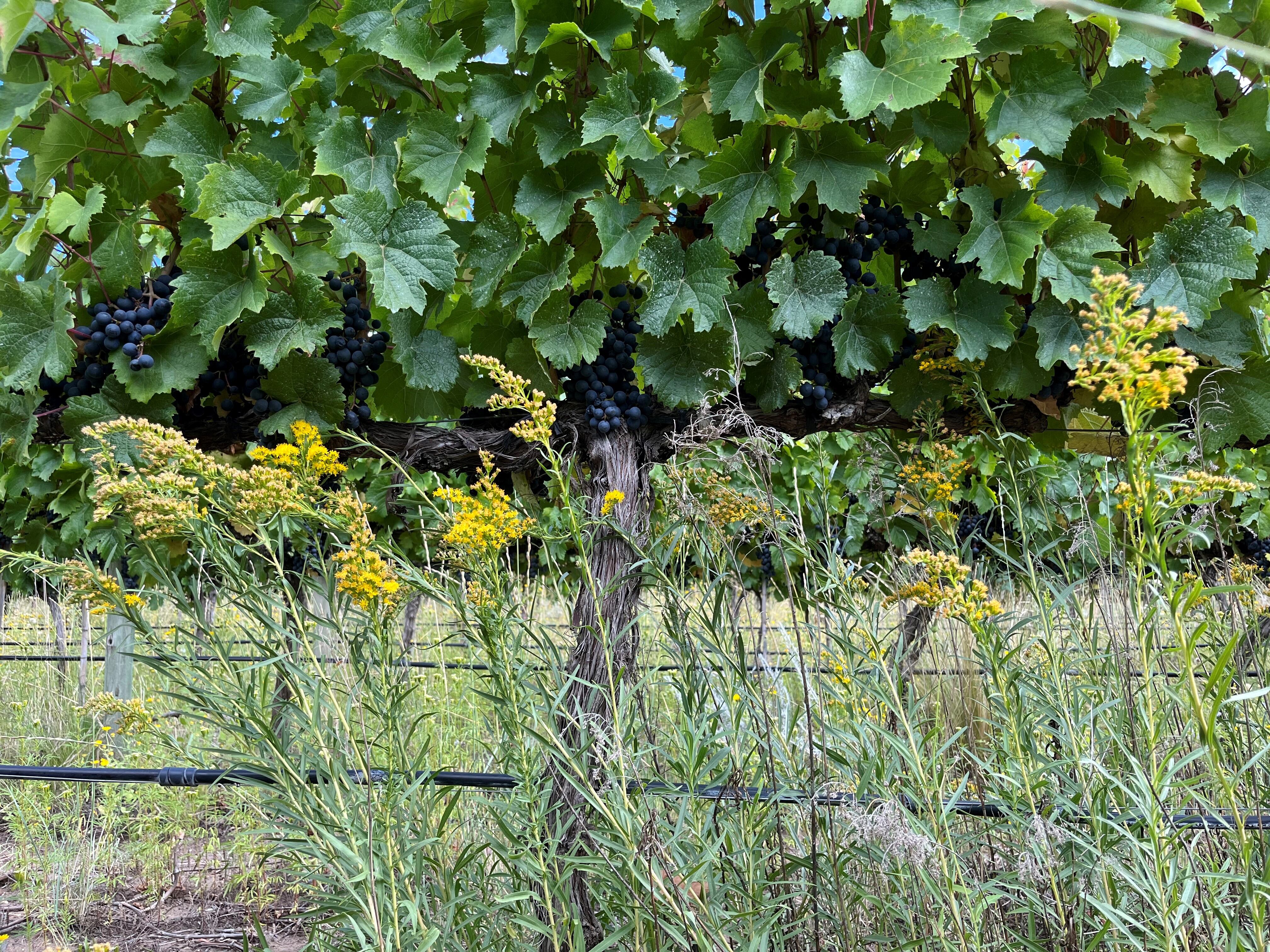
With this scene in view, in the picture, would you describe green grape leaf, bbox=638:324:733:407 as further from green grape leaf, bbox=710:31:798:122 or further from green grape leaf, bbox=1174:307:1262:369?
green grape leaf, bbox=1174:307:1262:369

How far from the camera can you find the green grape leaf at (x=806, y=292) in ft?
5.75

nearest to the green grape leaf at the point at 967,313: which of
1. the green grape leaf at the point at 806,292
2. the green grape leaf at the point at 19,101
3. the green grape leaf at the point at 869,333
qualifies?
the green grape leaf at the point at 869,333

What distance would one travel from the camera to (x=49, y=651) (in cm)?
714

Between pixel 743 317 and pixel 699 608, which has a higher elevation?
pixel 743 317

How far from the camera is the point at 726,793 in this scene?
1.42 metres

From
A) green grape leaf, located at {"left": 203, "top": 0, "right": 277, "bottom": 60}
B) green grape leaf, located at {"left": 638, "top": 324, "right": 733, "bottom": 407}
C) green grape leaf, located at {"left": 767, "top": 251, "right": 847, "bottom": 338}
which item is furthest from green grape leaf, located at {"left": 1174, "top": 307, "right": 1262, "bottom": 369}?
green grape leaf, located at {"left": 203, "top": 0, "right": 277, "bottom": 60}

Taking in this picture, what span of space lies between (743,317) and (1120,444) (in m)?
1.05

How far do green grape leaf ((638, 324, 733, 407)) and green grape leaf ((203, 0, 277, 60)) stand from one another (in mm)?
911

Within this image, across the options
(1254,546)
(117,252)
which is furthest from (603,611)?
(1254,546)

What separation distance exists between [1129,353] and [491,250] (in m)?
1.27

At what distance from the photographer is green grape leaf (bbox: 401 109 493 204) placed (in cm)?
168

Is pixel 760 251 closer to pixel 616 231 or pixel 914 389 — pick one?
pixel 616 231

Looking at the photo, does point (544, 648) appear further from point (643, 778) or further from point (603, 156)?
point (603, 156)

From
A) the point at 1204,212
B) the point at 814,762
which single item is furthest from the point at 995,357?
the point at 814,762
